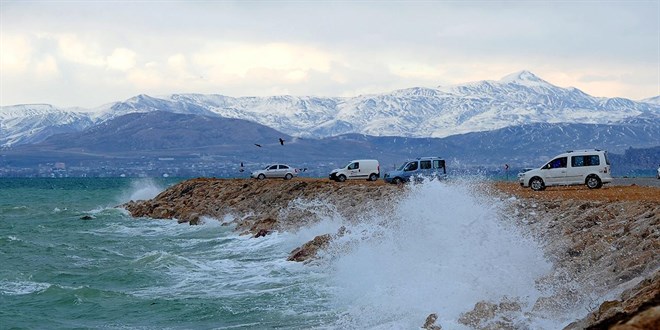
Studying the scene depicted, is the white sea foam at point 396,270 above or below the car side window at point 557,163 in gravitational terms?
below

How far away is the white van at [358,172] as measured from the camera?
54.9 meters

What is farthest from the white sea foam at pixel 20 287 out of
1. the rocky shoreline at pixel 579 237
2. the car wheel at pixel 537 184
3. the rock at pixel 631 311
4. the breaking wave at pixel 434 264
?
the car wheel at pixel 537 184

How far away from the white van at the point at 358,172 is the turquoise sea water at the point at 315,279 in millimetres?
19140

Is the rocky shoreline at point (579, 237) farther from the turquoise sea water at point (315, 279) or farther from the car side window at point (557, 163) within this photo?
the car side window at point (557, 163)

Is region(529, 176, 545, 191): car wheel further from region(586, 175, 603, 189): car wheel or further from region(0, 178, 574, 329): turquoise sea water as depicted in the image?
region(0, 178, 574, 329): turquoise sea water

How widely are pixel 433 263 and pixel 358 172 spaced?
34.3 meters

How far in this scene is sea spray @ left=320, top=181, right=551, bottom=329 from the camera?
691 inches

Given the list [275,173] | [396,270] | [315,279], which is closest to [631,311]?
[396,270]

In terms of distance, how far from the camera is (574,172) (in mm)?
34750

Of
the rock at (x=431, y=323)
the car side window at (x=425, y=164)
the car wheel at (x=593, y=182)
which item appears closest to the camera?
the rock at (x=431, y=323)

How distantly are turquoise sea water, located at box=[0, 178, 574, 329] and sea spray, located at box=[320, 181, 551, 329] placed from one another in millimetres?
44

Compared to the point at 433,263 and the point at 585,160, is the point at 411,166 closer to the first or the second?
the point at 585,160

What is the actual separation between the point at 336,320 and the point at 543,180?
18944mm

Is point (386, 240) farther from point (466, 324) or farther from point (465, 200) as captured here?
point (466, 324)
